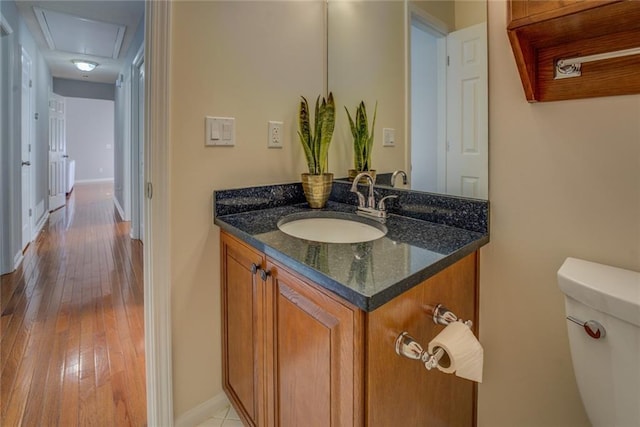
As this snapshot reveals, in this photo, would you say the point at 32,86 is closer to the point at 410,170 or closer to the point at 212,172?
the point at 212,172

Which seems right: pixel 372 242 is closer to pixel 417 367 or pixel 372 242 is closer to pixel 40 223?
pixel 417 367

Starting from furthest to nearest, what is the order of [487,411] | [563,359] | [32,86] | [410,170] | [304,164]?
[32,86] → [304,164] → [410,170] → [487,411] → [563,359]

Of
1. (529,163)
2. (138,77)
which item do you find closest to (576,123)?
(529,163)

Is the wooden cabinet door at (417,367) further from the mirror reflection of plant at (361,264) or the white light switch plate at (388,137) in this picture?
the white light switch plate at (388,137)

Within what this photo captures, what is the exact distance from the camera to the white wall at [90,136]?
8.52 meters

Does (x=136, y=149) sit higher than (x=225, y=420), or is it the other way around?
(x=136, y=149)

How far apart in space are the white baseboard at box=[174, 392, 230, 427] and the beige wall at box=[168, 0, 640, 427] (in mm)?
27

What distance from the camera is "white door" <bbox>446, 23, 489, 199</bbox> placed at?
3.30 ft

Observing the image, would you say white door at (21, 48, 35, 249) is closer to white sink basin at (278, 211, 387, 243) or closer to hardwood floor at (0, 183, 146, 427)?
hardwood floor at (0, 183, 146, 427)

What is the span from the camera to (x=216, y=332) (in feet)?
4.49

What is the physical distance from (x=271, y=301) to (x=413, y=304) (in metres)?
0.40

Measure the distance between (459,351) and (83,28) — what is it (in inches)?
175

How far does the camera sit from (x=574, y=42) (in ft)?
2.56

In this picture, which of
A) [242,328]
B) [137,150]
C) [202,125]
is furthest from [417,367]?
[137,150]
